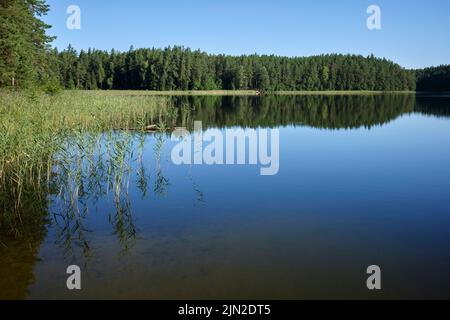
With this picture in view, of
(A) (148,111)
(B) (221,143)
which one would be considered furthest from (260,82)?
(B) (221,143)

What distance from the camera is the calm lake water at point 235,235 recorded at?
267 inches

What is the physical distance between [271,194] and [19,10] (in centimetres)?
3011

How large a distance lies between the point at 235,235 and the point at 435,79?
574ft

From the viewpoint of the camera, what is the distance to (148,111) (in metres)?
33.5

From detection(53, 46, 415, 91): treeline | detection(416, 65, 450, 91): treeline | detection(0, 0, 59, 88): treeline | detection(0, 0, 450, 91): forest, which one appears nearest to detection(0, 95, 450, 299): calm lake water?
detection(0, 0, 59, 88): treeline

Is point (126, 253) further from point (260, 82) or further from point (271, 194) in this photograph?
point (260, 82)

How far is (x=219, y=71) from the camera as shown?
13625cm

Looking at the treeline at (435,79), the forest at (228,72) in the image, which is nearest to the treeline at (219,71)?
the forest at (228,72)

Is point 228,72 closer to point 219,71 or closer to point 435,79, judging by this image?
point 219,71

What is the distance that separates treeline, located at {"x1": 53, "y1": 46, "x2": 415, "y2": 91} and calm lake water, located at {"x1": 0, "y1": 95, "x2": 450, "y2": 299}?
318ft

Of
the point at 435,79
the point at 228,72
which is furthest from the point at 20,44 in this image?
the point at 435,79

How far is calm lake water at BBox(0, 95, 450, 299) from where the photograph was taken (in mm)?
6777

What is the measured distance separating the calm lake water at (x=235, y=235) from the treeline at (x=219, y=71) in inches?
3820

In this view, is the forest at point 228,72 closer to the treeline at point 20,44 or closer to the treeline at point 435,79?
the treeline at point 435,79
